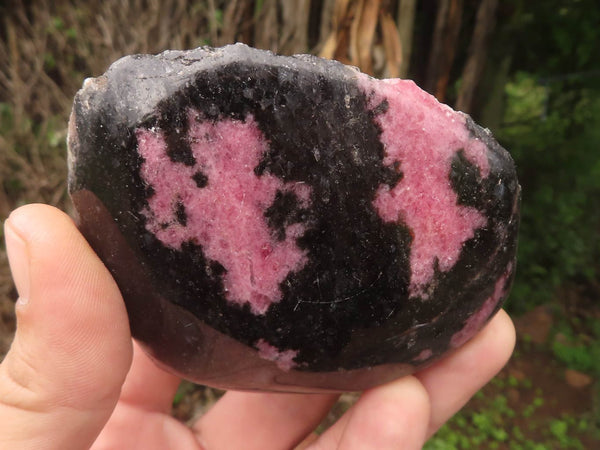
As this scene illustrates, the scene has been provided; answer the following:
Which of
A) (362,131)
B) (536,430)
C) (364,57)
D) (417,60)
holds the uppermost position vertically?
(362,131)

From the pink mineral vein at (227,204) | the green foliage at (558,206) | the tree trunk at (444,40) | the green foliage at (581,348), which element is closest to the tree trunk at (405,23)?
the tree trunk at (444,40)

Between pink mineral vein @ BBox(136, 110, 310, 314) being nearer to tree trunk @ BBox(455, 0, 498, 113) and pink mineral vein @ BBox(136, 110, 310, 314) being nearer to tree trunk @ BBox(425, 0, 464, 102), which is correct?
tree trunk @ BBox(425, 0, 464, 102)

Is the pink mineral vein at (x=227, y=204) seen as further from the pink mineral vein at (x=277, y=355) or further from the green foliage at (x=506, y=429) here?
the green foliage at (x=506, y=429)

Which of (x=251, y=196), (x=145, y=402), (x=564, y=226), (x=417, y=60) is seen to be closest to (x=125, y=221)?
(x=251, y=196)

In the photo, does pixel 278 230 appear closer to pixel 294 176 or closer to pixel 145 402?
pixel 294 176

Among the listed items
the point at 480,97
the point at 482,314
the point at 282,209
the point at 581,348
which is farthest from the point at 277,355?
the point at 581,348

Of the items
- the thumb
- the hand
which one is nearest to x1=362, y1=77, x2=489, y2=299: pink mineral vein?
the hand
